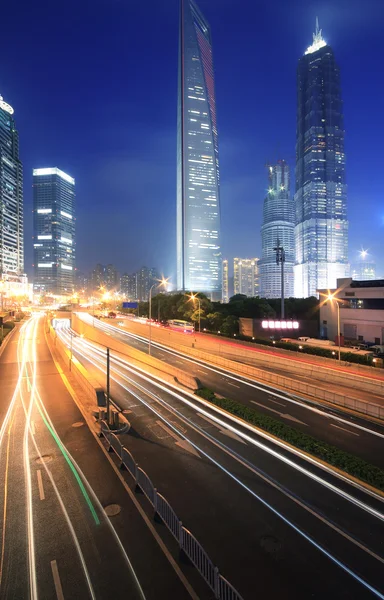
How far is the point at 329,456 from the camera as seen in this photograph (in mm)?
15758

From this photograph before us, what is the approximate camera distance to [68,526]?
37.9ft

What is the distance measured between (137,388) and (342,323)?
133 ft

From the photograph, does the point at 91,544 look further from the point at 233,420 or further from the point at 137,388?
the point at 137,388

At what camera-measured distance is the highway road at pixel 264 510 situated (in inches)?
364

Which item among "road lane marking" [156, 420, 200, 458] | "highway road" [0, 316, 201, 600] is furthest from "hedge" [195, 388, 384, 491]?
"highway road" [0, 316, 201, 600]

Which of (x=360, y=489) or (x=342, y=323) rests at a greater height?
(x=342, y=323)

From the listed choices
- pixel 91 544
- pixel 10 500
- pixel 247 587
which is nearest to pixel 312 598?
pixel 247 587

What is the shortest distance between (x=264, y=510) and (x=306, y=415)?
12073mm

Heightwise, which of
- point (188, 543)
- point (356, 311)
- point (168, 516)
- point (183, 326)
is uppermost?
point (356, 311)

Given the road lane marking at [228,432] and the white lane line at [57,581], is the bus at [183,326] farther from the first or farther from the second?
A: the white lane line at [57,581]

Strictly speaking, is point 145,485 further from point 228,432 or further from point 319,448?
point 319,448

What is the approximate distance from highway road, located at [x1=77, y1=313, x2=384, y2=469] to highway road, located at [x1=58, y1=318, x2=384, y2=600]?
3653mm

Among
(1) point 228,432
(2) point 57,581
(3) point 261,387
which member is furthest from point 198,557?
(3) point 261,387

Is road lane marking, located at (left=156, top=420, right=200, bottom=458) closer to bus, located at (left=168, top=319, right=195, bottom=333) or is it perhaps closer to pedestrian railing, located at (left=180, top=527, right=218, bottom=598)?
pedestrian railing, located at (left=180, top=527, right=218, bottom=598)
